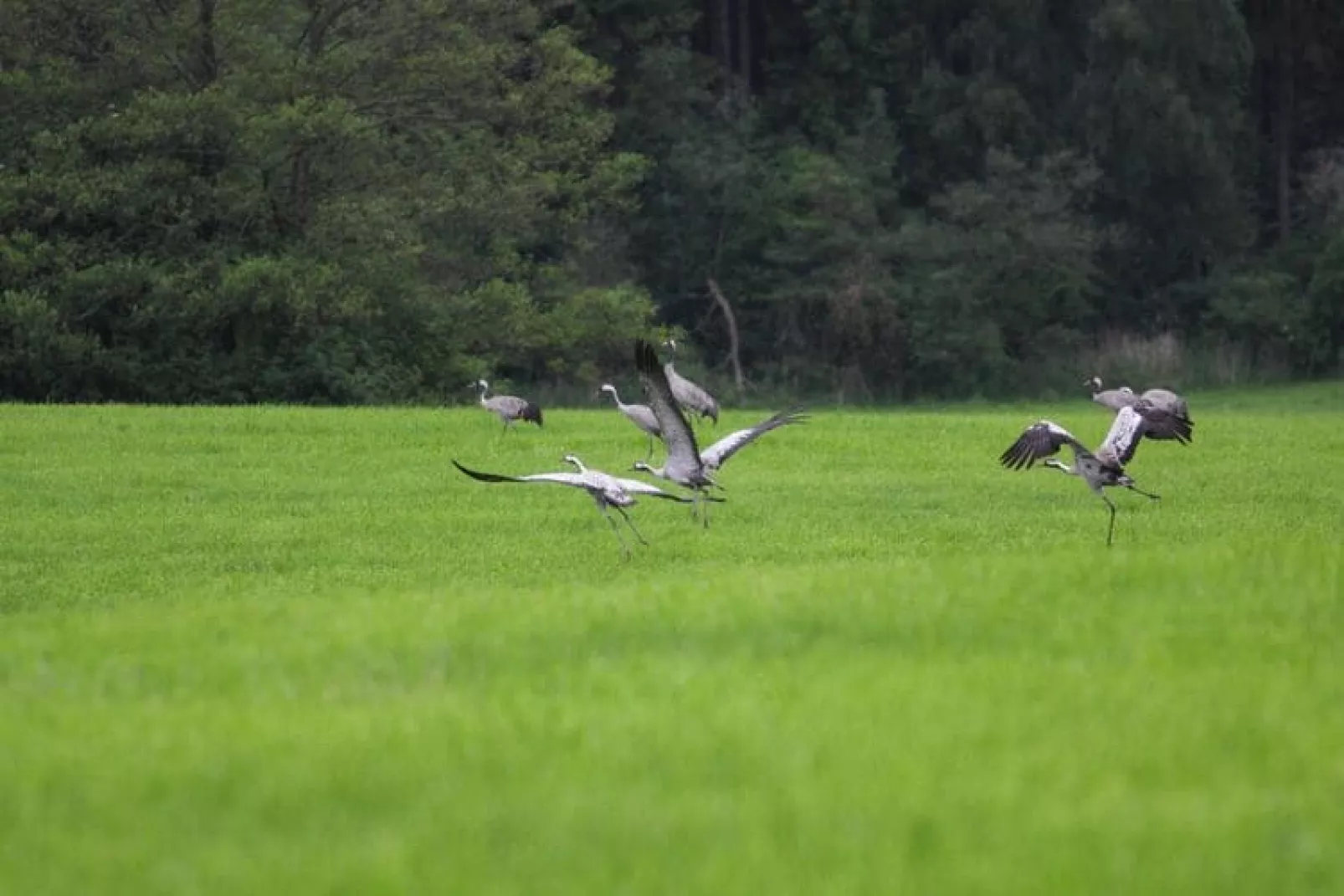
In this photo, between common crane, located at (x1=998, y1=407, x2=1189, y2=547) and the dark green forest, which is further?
the dark green forest

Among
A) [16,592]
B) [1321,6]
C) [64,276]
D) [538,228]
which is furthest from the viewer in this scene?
[1321,6]

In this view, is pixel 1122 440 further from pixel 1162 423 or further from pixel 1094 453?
Answer: pixel 1162 423

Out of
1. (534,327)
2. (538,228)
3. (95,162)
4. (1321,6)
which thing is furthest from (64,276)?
(1321,6)

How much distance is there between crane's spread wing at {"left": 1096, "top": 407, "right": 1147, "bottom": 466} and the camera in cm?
1599

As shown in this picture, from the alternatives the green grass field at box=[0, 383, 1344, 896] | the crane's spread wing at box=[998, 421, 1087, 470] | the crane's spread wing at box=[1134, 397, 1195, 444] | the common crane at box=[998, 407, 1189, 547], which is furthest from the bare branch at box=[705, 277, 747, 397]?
the crane's spread wing at box=[998, 421, 1087, 470]

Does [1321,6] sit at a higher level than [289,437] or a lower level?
higher

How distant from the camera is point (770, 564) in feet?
50.2

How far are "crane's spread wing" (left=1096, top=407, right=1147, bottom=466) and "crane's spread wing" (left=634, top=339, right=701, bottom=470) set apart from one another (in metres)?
3.01

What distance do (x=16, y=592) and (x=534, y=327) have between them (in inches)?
913

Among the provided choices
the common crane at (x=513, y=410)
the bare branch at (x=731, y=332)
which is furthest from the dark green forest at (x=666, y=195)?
the common crane at (x=513, y=410)

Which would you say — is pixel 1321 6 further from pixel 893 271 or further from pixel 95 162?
pixel 95 162

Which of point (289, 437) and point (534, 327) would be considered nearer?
point (289, 437)

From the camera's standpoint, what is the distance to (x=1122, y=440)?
16.2 m

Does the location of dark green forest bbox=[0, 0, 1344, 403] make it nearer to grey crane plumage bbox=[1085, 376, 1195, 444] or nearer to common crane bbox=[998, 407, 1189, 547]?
grey crane plumage bbox=[1085, 376, 1195, 444]
